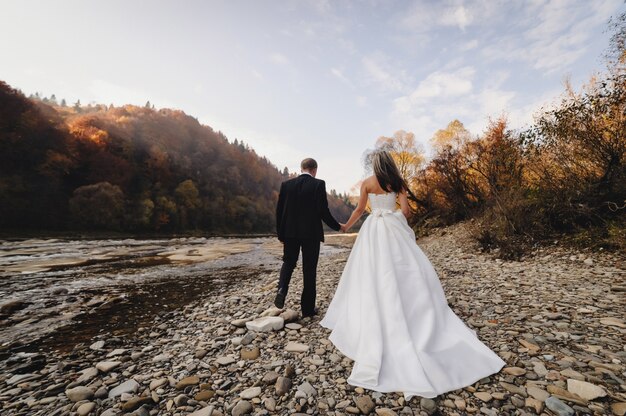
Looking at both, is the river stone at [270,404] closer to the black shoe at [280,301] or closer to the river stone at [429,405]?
the river stone at [429,405]

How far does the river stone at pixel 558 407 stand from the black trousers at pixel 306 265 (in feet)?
10.3

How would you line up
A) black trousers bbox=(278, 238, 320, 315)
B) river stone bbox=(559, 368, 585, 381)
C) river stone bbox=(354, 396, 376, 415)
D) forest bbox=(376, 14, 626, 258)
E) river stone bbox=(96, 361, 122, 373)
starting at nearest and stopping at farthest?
1. river stone bbox=(354, 396, 376, 415)
2. river stone bbox=(559, 368, 585, 381)
3. river stone bbox=(96, 361, 122, 373)
4. black trousers bbox=(278, 238, 320, 315)
5. forest bbox=(376, 14, 626, 258)

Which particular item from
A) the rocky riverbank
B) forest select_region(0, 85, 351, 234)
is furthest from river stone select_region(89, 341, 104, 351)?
forest select_region(0, 85, 351, 234)

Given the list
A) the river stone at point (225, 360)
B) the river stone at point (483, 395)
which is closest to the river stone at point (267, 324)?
the river stone at point (225, 360)

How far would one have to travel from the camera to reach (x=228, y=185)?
7831cm

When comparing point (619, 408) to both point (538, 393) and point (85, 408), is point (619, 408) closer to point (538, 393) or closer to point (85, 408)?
point (538, 393)

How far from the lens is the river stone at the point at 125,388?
285 centimetres

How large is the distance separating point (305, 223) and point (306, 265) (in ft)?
2.45

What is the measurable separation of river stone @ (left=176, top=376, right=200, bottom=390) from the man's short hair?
3499mm

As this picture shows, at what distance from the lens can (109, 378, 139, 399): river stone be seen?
2849 millimetres

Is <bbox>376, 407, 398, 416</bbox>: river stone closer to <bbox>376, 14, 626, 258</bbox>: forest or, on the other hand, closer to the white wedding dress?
the white wedding dress

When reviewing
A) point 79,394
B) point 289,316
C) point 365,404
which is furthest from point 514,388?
point 79,394

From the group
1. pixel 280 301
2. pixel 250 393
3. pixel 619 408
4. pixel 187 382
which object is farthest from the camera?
pixel 280 301

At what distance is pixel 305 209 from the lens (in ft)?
15.7
